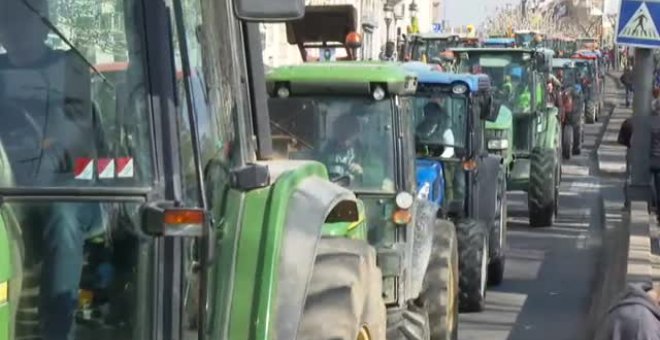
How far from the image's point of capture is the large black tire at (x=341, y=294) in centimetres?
471

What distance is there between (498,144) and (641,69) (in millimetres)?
2090

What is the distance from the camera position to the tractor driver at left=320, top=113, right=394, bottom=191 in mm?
8664

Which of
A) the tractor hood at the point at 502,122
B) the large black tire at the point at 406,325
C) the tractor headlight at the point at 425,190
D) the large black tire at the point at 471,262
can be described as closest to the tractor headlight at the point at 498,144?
the tractor hood at the point at 502,122

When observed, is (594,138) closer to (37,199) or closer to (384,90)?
(384,90)

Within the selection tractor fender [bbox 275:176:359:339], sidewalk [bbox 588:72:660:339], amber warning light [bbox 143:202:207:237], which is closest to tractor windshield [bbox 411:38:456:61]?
sidewalk [bbox 588:72:660:339]

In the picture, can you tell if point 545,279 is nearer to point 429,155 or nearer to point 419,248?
point 429,155

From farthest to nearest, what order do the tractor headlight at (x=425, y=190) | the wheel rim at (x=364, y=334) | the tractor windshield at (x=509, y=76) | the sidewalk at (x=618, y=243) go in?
the tractor windshield at (x=509, y=76), the tractor headlight at (x=425, y=190), the sidewalk at (x=618, y=243), the wheel rim at (x=364, y=334)

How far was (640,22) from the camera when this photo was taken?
14.4m

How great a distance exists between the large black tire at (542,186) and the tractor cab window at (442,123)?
589 centimetres

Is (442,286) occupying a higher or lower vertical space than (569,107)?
higher

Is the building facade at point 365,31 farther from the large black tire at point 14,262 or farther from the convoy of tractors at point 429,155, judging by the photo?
the large black tire at point 14,262

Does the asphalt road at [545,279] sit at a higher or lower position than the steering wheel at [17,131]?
lower

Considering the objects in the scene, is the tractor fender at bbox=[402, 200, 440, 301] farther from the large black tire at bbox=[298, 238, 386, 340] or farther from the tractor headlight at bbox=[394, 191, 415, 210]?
the large black tire at bbox=[298, 238, 386, 340]

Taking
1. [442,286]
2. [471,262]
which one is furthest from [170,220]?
[471,262]
